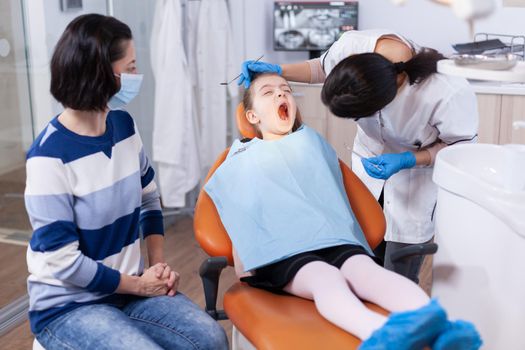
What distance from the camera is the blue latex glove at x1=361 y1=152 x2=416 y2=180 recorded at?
6.19ft

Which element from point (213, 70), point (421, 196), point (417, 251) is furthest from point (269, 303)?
point (213, 70)

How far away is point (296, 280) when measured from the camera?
1593 millimetres

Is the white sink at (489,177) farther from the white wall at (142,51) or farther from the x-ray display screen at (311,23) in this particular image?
the x-ray display screen at (311,23)

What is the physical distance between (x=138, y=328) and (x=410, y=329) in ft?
1.97

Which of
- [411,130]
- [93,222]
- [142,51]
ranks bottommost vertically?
[93,222]

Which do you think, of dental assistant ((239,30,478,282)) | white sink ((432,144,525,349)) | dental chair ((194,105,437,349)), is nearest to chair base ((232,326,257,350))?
dental chair ((194,105,437,349))

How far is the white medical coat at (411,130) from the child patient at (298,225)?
21cm

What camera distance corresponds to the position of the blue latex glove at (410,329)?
1178 mm

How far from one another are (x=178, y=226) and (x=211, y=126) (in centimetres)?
54

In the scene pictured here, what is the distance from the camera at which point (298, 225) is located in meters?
1.70

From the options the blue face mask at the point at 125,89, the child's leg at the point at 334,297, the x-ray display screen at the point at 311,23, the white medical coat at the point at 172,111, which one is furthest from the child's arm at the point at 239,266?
the x-ray display screen at the point at 311,23

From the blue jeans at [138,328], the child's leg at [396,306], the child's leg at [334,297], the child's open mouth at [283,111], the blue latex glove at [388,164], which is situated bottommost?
the blue jeans at [138,328]

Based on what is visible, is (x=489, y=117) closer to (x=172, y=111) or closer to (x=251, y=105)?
(x=172, y=111)

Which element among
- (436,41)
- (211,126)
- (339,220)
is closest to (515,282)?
(339,220)
